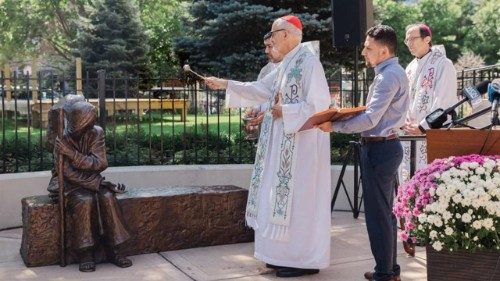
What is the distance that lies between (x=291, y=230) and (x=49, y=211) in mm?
2079

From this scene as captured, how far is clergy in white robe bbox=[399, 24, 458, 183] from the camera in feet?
19.6

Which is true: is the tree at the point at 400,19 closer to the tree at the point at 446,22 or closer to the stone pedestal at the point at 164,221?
the tree at the point at 446,22

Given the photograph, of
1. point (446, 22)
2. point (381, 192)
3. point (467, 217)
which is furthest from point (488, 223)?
point (446, 22)

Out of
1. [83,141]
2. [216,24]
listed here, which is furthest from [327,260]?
[216,24]

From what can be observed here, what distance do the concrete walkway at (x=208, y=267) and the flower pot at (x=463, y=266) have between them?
1.40 meters

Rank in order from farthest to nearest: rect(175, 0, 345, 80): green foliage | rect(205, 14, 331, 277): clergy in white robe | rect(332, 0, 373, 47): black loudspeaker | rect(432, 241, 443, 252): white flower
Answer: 1. rect(175, 0, 345, 80): green foliage
2. rect(332, 0, 373, 47): black loudspeaker
3. rect(205, 14, 331, 277): clergy in white robe
4. rect(432, 241, 443, 252): white flower

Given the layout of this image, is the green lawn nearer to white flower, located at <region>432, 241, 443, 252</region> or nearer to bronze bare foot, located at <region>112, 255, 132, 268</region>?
bronze bare foot, located at <region>112, 255, 132, 268</region>

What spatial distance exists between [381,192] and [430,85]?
219 cm

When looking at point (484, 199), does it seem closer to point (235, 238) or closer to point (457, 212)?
point (457, 212)

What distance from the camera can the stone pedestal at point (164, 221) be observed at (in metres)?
5.29

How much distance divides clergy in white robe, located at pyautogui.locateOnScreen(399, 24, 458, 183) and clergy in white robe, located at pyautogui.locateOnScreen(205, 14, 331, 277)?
1.43m

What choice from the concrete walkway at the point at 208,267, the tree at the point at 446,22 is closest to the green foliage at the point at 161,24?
the tree at the point at 446,22

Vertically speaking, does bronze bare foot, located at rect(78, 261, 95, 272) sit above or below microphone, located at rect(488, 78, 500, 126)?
below

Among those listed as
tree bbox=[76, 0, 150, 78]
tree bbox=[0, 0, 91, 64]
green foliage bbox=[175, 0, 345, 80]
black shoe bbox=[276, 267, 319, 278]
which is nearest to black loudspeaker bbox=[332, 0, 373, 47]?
black shoe bbox=[276, 267, 319, 278]
